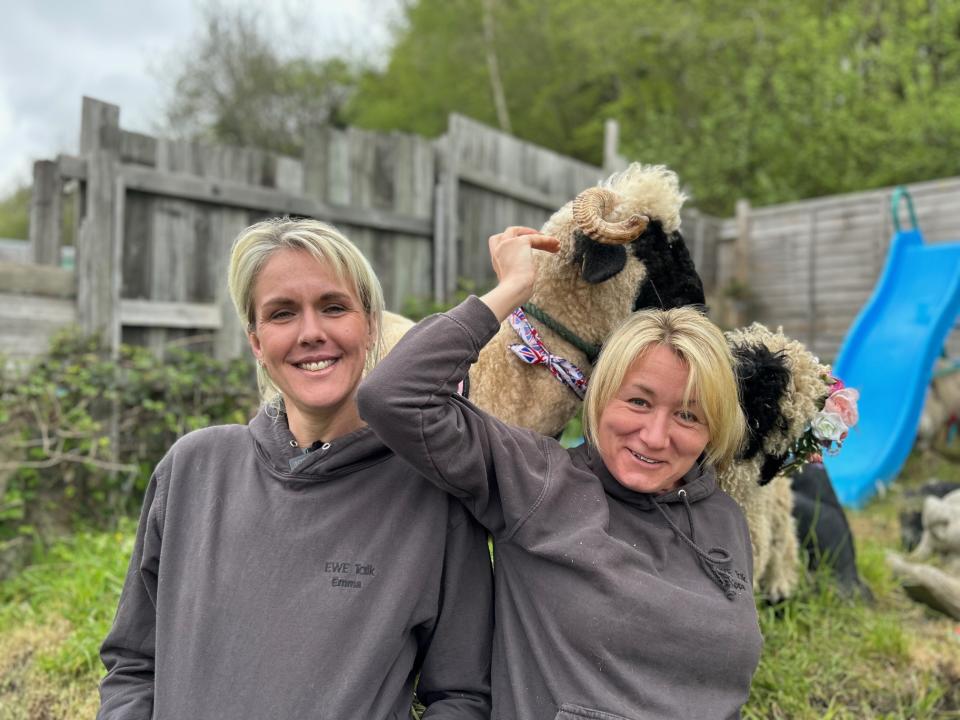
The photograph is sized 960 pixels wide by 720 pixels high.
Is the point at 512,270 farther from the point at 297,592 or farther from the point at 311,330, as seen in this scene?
the point at 297,592

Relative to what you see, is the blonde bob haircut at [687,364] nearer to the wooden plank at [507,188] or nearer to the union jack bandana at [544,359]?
the union jack bandana at [544,359]

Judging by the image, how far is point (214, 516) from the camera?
1680 millimetres

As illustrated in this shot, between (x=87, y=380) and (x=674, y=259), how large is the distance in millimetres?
3608

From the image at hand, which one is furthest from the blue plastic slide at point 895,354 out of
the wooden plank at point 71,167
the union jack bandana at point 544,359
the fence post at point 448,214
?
the wooden plank at point 71,167

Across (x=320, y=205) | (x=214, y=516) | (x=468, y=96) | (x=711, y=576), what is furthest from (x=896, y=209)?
(x=468, y=96)

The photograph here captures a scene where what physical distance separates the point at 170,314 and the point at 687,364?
3.86m

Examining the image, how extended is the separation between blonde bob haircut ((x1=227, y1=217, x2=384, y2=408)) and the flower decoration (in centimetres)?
126

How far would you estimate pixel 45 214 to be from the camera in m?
4.58

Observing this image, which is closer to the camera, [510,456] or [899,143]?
[510,456]

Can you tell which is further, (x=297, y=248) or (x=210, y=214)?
(x=210, y=214)

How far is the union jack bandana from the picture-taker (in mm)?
2045

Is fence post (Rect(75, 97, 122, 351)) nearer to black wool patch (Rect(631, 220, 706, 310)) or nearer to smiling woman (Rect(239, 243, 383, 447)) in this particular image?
smiling woman (Rect(239, 243, 383, 447))

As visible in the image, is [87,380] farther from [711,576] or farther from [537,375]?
[711,576]

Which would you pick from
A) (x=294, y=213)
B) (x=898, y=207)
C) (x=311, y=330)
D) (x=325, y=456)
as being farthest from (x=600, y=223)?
(x=898, y=207)
